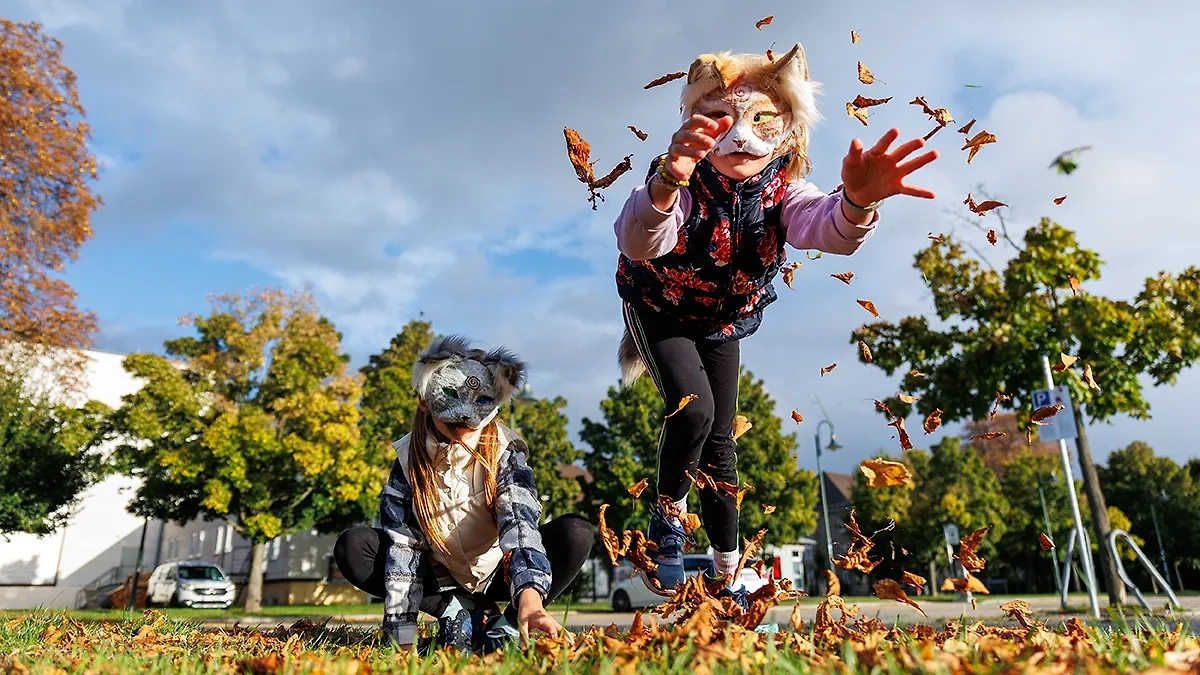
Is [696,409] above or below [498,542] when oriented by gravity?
above

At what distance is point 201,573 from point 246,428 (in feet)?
26.6

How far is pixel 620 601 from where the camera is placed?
23.1m

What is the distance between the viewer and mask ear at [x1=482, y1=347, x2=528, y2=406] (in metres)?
3.49

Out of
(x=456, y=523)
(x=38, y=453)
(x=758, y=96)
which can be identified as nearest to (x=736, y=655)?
(x=456, y=523)

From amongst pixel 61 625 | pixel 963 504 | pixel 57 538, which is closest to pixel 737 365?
pixel 61 625

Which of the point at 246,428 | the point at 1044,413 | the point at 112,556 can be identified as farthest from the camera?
the point at 112,556

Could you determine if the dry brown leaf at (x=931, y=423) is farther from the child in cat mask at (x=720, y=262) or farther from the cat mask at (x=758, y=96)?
the cat mask at (x=758, y=96)

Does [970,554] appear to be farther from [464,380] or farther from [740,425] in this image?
[464,380]

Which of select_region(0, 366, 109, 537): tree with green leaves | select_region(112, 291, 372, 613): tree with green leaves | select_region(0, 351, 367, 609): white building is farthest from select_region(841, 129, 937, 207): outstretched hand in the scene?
select_region(0, 351, 367, 609): white building

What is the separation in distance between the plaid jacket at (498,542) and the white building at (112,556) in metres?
33.5

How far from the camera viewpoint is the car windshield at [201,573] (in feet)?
85.3

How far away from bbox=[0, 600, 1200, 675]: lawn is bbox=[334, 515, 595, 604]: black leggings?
0.57 m

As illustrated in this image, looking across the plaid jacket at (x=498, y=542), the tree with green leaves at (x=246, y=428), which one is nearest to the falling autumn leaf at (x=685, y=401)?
the plaid jacket at (x=498, y=542)

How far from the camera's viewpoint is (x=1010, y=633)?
2.29 meters
